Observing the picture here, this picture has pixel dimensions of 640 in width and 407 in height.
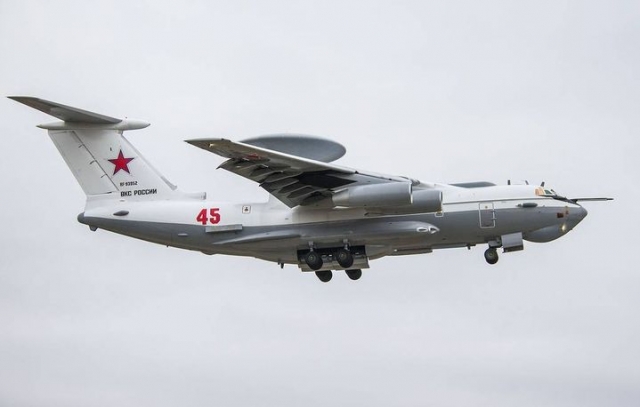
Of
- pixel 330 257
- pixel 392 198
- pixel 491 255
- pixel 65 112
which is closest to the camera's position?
pixel 392 198

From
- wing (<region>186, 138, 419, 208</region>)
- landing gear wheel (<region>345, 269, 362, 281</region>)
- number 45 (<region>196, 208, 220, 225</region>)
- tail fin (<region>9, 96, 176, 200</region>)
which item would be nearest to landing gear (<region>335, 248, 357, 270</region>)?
wing (<region>186, 138, 419, 208</region>)

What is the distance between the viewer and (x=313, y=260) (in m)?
21.3

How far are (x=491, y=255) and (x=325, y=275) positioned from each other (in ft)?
11.3

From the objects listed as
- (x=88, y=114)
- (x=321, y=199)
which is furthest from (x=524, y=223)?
(x=88, y=114)

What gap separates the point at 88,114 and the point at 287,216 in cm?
435

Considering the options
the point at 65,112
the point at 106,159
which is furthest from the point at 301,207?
the point at 65,112

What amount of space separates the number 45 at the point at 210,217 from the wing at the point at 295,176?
1.13 meters

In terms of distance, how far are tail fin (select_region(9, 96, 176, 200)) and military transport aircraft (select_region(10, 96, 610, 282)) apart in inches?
0.8

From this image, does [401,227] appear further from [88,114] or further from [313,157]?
[88,114]

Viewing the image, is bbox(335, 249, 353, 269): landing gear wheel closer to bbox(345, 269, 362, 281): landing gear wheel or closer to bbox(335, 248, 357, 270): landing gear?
Result: bbox(335, 248, 357, 270): landing gear

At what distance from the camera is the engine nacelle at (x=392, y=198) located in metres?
20.0

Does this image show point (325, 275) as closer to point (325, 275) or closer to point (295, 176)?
point (325, 275)

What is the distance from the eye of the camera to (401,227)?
20703 millimetres

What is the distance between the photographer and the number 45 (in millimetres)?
21516
